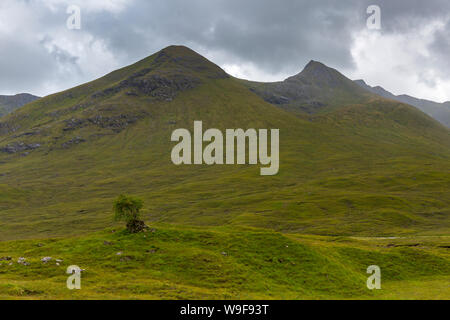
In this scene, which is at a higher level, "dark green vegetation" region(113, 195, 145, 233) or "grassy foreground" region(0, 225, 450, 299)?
"dark green vegetation" region(113, 195, 145, 233)

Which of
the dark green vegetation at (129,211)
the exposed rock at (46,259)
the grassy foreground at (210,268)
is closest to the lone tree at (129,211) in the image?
the dark green vegetation at (129,211)

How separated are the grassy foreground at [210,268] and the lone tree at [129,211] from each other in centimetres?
210

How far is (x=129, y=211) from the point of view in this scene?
5650cm

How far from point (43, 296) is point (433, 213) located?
645 feet

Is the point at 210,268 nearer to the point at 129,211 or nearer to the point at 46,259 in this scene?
the point at 129,211

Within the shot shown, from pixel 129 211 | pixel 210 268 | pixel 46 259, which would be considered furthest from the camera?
pixel 129 211

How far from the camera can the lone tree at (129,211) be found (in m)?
55.7

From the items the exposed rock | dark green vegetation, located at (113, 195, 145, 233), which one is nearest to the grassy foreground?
the exposed rock

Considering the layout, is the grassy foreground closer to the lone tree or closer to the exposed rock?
the exposed rock

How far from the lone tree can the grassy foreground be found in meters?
2.10

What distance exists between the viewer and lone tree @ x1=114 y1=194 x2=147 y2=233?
55.7m

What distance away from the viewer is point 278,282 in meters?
45.2

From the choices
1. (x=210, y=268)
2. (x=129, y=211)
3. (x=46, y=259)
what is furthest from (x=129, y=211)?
(x=210, y=268)

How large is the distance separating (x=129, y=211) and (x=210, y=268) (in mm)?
18714
